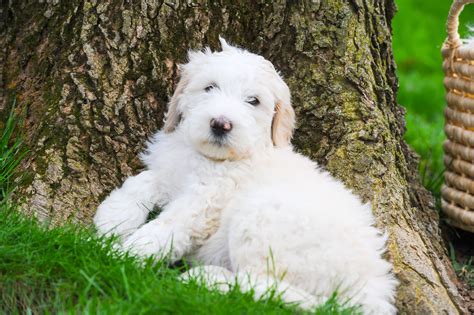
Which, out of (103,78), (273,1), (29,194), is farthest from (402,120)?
(29,194)

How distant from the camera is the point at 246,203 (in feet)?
13.5

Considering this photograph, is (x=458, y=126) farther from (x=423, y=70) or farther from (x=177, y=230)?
(x=423, y=70)

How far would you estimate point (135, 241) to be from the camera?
4098 mm

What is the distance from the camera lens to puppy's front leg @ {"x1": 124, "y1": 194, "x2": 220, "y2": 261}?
13.4 ft

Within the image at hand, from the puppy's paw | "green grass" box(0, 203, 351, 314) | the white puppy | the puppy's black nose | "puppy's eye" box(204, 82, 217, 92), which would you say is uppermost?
"puppy's eye" box(204, 82, 217, 92)

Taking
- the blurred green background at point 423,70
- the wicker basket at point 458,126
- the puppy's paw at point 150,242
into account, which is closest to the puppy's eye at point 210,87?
the puppy's paw at point 150,242

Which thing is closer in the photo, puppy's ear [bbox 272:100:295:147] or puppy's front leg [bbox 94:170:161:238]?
puppy's front leg [bbox 94:170:161:238]

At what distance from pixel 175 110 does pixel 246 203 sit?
0.79 metres

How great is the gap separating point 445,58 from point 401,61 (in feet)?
19.9

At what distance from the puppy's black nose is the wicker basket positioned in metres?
2.36

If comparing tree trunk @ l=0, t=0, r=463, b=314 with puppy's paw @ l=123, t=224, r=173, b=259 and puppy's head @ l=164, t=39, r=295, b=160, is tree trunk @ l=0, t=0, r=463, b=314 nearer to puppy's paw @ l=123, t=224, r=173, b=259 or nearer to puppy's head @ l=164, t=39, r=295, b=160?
puppy's head @ l=164, t=39, r=295, b=160

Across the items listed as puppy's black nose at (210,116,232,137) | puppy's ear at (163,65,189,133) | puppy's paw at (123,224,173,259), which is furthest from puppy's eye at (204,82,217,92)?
puppy's paw at (123,224,173,259)

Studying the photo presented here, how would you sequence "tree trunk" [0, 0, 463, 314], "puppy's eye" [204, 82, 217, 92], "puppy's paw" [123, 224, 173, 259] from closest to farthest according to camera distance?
1. "puppy's paw" [123, 224, 173, 259]
2. "puppy's eye" [204, 82, 217, 92]
3. "tree trunk" [0, 0, 463, 314]

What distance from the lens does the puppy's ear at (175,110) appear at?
4.50 m
